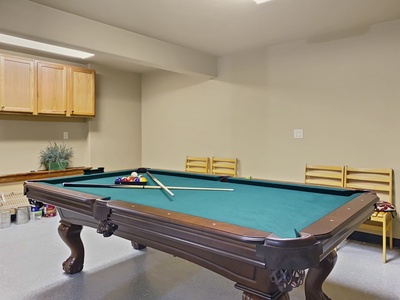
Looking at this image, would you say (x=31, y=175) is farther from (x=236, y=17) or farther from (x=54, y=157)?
(x=236, y=17)

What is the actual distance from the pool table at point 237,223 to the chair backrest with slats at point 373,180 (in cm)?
140

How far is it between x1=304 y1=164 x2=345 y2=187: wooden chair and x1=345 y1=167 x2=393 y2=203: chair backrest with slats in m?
0.07

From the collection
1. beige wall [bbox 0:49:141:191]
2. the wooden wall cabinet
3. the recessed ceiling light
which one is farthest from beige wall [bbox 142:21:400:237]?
the recessed ceiling light

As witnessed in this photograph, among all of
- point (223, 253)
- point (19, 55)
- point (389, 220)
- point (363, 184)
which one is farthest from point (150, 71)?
point (223, 253)

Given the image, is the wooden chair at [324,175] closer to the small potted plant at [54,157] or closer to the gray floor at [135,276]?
the gray floor at [135,276]

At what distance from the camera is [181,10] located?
268cm

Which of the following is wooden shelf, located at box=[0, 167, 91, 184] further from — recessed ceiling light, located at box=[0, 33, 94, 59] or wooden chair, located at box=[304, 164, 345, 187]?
wooden chair, located at box=[304, 164, 345, 187]

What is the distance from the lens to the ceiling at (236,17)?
2.55 meters

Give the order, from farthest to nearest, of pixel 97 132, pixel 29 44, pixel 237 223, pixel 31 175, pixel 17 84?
pixel 97 132 < pixel 31 175 < pixel 17 84 < pixel 29 44 < pixel 237 223

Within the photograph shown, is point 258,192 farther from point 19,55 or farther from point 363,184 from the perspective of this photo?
point 19,55

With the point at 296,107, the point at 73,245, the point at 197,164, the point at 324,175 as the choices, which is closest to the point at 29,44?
the point at 73,245

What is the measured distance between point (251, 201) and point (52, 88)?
Answer: 140 inches

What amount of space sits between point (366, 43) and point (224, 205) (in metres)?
2.69

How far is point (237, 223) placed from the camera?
130cm
